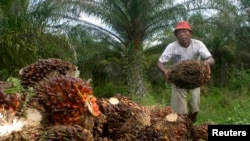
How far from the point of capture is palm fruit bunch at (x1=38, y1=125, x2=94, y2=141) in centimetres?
199

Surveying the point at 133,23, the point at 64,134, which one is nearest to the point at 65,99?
the point at 64,134

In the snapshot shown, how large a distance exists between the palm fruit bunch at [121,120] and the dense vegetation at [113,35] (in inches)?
222

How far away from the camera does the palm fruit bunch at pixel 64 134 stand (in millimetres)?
1986

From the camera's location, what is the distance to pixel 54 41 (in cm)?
999

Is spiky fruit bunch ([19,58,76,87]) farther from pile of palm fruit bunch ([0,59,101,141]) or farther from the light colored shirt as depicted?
the light colored shirt

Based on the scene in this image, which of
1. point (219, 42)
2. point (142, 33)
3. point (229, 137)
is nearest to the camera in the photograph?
point (229, 137)

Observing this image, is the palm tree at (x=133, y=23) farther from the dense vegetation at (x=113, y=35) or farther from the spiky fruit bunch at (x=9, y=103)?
the spiky fruit bunch at (x=9, y=103)

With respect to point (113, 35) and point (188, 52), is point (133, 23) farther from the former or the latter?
point (188, 52)

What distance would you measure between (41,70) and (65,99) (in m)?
0.47

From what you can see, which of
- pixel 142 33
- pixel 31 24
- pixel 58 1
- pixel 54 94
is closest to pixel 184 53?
pixel 54 94

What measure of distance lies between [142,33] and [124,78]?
2469mm

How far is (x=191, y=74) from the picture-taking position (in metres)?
3.83

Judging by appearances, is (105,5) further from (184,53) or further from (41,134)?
(41,134)

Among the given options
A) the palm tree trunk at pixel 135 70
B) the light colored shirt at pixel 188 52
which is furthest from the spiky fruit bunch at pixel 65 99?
the palm tree trunk at pixel 135 70
